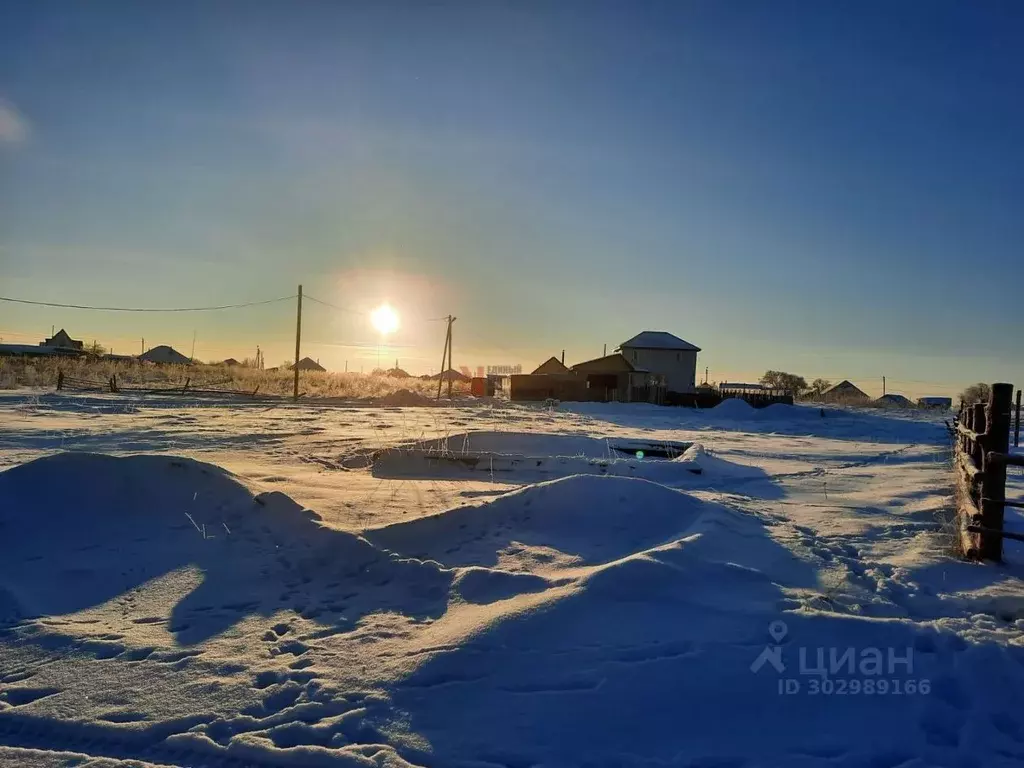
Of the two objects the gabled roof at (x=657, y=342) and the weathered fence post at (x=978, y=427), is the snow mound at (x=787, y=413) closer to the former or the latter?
the gabled roof at (x=657, y=342)

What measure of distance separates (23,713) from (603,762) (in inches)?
124

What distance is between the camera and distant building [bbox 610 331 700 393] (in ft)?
170

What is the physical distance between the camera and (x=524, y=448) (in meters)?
13.4

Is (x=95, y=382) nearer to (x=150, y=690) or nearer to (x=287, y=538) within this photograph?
(x=287, y=538)

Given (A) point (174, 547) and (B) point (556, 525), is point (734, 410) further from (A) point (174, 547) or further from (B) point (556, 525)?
(A) point (174, 547)

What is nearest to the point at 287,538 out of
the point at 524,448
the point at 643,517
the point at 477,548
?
the point at 477,548

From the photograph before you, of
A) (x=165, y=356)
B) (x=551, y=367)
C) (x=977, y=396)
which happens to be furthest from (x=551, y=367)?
(x=165, y=356)

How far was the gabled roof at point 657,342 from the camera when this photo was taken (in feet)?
171

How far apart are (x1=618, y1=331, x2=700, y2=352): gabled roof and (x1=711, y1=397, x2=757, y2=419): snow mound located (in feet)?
58.7

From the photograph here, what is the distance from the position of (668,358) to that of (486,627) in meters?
49.7

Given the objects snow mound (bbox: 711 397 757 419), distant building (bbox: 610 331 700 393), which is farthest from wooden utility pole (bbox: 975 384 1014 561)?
distant building (bbox: 610 331 700 393)

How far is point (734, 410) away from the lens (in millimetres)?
33438

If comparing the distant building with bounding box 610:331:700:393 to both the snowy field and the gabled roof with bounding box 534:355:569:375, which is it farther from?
the snowy field

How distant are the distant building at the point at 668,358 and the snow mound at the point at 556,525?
148 ft
